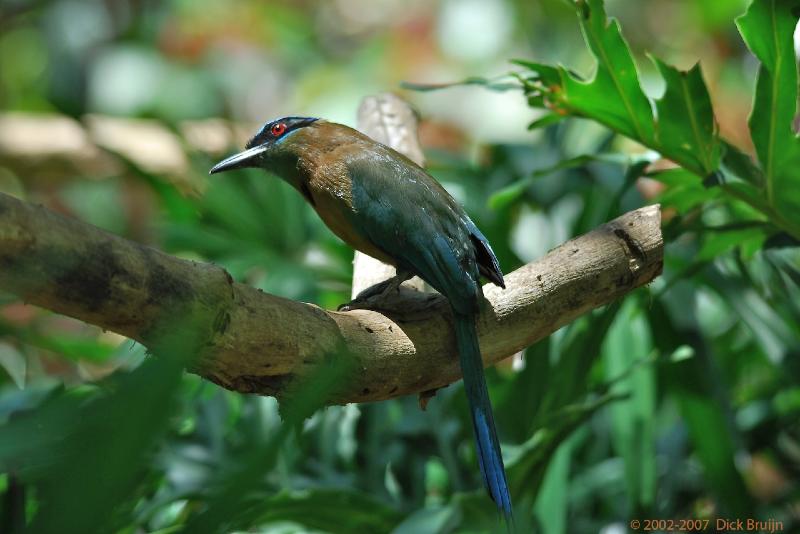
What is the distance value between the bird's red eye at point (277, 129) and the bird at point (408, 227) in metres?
0.09

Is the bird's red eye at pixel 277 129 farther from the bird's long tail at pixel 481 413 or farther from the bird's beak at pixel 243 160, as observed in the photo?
the bird's long tail at pixel 481 413

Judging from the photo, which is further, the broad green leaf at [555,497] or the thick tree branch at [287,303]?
the broad green leaf at [555,497]

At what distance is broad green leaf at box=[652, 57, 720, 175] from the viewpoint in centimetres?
229

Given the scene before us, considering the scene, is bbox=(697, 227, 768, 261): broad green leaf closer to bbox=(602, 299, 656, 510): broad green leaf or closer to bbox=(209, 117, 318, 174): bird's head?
bbox=(602, 299, 656, 510): broad green leaf

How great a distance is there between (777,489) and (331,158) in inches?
106

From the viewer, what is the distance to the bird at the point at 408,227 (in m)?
1.97

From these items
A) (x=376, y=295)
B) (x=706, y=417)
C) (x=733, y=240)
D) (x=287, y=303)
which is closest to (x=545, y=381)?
(x=706, y=417)

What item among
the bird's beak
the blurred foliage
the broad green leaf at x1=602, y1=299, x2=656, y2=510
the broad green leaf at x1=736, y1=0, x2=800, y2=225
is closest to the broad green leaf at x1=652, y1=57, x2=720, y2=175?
the blurred foliage

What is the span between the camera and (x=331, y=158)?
2471 mm

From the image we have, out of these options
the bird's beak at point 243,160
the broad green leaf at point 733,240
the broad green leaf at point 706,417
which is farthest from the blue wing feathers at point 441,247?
the broad green leaf at point 706,417

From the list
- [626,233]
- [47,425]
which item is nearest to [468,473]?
[626,233]

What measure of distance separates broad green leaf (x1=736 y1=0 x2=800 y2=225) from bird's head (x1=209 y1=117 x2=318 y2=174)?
1.21 meters

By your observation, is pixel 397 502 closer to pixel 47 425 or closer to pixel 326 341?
pixel 326 341

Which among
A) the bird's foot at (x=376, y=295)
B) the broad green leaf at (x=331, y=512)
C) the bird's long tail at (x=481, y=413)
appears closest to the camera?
the bird's long tail at (x=481, y=413)
